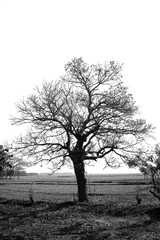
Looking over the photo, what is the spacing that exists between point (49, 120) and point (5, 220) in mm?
7913

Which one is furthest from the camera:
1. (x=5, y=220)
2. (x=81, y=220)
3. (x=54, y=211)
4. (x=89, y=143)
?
(x=89, y=143)

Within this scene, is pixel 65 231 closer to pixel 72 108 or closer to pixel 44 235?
pixel 44 235

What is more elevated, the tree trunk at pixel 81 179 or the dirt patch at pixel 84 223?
the tree trunk at pixel 81 179

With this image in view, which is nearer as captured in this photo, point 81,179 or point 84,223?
point 84,223

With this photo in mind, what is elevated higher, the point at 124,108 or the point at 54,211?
the point at 124,108

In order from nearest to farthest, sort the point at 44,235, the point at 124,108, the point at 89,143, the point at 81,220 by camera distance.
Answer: the point at 44,235, the point at 81,220, the point at 124,108, the point at 89,143

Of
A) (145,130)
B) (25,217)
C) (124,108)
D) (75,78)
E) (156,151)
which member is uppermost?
(75,78)

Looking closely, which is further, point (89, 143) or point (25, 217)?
point (89, 143)

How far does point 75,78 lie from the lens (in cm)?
2041

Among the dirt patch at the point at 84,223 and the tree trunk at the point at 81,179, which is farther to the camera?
the tree trunk at the point at 81,179

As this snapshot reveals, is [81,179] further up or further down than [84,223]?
further up

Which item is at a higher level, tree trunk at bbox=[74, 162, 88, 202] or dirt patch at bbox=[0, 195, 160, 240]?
tree trunk at bbox=[74, 162, 88, 202]

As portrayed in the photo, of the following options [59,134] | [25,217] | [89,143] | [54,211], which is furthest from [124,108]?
[25,217]

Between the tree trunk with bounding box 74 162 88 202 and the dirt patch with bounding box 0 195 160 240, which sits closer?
the dirt patch with bounding box 0 195 160 240
